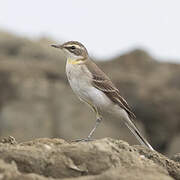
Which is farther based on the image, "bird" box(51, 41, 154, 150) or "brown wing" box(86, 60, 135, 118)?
"brown wing" box(86, 60, 135, 118)

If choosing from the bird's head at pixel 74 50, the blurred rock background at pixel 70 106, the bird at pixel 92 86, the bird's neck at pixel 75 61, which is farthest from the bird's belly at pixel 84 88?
the blurred rock background at pixel 70 106

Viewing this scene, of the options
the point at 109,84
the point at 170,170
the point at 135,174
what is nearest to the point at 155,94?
the point at 109,84

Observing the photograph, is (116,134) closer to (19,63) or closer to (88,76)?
(19,63)

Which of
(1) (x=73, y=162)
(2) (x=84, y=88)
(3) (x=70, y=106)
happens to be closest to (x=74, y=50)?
(2) (x=84, y=88)

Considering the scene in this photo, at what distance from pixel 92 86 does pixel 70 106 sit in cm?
1313

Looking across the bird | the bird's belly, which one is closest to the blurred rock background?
the bird

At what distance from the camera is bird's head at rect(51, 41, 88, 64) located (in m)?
11.3

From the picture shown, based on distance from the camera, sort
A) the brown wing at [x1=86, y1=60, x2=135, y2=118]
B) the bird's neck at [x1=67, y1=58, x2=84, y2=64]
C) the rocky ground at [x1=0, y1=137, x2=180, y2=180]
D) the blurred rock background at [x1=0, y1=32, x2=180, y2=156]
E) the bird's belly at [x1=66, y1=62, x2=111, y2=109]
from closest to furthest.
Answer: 1. the rocky ground at [x1=0, y1=137, x2=180, y2=180]
2. the bird's belly at [x1=66, y1=62, x2=111, y2=109]
3. the brown wing at [x1=86, y1=60, x2=135, y2=118]
4. the bird's neck at [x1=67, y1=58, x2=84, y2=64]
5. the blurred rock background at [x1=0, y1=32, x2=180, y2=156]

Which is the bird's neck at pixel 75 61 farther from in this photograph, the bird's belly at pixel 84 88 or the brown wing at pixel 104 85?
the bird's belly at pixel 84 88

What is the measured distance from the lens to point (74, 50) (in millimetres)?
11414

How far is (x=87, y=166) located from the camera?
717 cm

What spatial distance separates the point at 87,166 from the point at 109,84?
4.35 m

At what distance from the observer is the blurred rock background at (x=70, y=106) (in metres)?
23.1

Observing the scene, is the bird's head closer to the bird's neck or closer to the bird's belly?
the bird's neck
